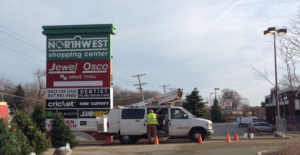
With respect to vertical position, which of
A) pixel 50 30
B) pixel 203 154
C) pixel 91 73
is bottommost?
pixel 203 154

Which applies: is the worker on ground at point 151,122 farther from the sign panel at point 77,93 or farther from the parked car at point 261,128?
the parked car at point 261,128

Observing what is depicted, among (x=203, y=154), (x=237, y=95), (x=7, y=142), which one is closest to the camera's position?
(x=7, y=142)

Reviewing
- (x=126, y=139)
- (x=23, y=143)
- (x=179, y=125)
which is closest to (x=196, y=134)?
(x=179, y=125)

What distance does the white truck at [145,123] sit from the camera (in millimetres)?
18641

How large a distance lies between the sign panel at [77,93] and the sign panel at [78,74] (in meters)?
0.22

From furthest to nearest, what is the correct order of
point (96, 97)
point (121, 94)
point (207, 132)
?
point (121, 94)
point (96, 97)
point (207, 132)

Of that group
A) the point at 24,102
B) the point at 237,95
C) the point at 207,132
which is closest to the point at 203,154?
the point at 207,132

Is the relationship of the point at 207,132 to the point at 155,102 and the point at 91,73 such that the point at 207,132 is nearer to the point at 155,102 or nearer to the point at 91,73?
the point at 155,102

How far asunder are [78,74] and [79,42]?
1.80 meters

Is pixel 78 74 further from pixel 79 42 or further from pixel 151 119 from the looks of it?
pixel 151 119

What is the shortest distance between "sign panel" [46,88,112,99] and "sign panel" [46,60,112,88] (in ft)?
0.72

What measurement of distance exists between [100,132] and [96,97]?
2.06 m

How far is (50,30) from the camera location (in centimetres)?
2058

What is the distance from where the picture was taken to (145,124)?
18672 millimetres
